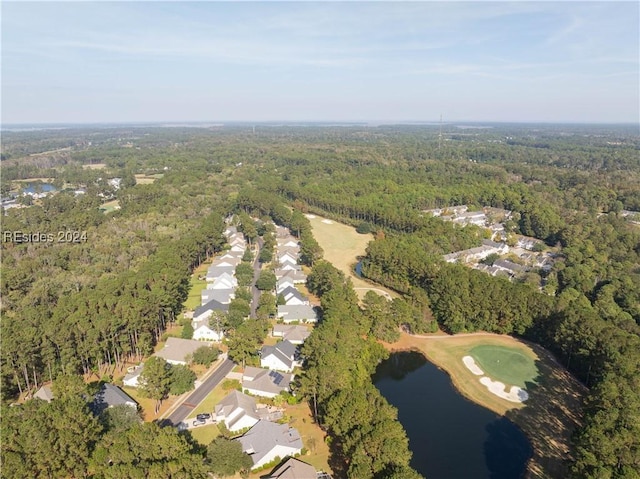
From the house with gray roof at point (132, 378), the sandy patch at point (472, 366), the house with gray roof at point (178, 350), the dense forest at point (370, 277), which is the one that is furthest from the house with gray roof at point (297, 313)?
the sandy patch at point (472, 366)

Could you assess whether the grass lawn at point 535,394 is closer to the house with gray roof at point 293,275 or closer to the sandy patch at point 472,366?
the sandy patch at point 472,366

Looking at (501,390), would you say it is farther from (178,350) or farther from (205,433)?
(178,350)

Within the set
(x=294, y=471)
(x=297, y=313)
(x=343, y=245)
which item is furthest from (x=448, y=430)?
(x=343, y=245)

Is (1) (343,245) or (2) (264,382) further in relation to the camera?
(1) (343,245)

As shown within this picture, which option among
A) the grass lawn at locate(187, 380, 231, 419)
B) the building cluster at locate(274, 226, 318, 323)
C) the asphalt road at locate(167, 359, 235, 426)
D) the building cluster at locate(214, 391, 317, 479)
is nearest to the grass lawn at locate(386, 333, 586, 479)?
the building cluster at locate(274, 226, 318, 323)

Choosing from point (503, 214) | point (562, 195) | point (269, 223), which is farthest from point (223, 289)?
point (562, 195)

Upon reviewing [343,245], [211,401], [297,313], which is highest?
[343,245]

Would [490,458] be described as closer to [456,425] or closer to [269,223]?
[456,425]
